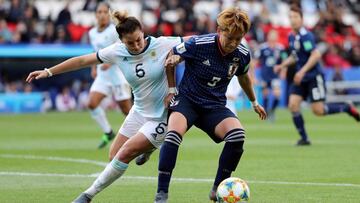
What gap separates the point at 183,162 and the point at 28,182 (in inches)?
131

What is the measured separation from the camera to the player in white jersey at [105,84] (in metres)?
16.4

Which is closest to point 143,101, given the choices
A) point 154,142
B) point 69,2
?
point 154,142

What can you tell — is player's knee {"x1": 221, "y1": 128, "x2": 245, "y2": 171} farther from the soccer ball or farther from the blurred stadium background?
the blurred stadium background

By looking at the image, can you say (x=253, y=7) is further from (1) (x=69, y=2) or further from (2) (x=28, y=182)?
(2) (x=28, y=182)

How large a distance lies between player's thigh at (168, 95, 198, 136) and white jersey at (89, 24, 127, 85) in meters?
7.38

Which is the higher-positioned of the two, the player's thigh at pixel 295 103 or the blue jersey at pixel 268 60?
the player's thigh at pixel 295 103

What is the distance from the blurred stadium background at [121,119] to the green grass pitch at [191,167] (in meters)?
0.02

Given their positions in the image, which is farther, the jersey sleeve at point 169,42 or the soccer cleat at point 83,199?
the jersey sleeve at point 169,42

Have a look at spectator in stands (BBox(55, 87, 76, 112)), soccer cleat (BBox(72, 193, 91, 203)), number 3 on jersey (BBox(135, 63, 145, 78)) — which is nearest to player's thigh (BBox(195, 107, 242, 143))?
number 3 on jersey (BBox(135, 63, 145, 78))

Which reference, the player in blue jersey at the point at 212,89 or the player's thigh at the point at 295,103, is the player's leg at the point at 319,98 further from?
the player in blue jersey at the point at 212,89

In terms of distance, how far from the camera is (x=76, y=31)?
1266 inches

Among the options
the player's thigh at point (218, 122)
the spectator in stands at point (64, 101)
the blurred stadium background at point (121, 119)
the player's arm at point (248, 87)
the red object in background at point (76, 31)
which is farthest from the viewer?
the red object in background at point (76, 31)

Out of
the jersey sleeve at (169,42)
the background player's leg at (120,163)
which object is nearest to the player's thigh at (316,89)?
the jersey sleeve at (169,42)

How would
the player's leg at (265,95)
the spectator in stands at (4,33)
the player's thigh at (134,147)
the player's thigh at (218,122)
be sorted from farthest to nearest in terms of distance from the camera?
the spectator in stands at (4,33) → the player's leg at (265,95) → the player's thigh at (218,122) → the player's thigh at (134,147)
